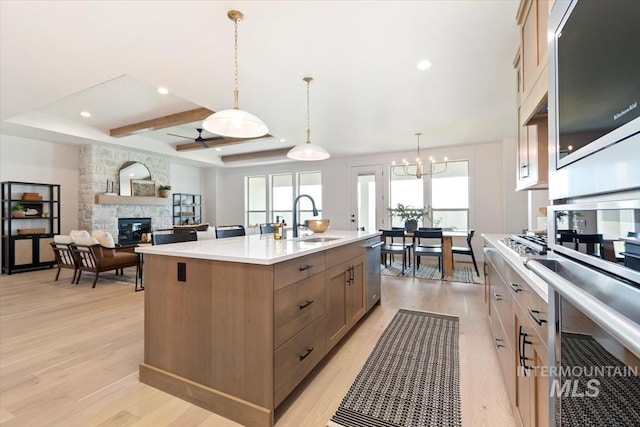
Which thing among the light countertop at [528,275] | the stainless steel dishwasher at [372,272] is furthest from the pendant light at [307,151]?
the light countertop at [528,275]

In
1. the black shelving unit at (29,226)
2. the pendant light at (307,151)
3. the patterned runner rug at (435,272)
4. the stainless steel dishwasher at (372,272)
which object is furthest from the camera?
the black shelving unit at (29,226)

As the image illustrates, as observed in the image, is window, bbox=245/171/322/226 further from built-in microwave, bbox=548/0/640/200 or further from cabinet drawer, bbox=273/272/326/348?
built-in microwave, bbox=548/0/640/200

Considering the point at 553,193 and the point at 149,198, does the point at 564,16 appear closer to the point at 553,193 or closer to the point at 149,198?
the point at 553,193

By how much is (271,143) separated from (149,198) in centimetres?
345

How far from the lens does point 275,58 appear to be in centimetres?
283

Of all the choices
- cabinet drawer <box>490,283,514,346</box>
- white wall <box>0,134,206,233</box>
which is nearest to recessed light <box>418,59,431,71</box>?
cabinet drawer <box>490,283,514,346</box>

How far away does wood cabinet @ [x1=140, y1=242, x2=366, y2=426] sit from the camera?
1.52 m

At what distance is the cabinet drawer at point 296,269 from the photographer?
61.4 inches

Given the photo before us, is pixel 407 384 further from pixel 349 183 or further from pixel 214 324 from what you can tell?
pixel 349 183

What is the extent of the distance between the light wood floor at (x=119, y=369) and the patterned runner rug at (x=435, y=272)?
1.14m

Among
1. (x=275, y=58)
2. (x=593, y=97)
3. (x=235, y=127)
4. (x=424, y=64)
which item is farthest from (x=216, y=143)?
(x=593, y=97)

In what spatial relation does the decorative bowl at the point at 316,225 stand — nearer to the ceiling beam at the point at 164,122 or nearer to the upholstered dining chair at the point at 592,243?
the upholstered dining chair at the point at 592,243

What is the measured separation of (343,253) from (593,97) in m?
1.91

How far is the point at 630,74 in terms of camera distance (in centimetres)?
51
